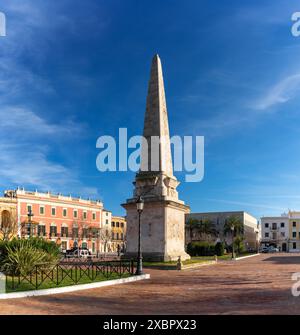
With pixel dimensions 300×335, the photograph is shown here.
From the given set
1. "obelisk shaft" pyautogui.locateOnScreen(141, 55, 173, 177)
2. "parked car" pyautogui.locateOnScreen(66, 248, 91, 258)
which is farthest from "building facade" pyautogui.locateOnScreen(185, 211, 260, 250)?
"obelisk shaft" pyautogui.locateOnScreen(141, 55, 173, 177)

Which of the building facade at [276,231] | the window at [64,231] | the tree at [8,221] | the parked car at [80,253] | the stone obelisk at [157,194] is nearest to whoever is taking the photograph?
the stone obelisk at [157,194]

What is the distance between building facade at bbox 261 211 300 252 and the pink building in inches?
1919

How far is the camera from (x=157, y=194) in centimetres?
2780

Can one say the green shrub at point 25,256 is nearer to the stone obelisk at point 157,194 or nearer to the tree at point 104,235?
the stone obelisk at point 157,194

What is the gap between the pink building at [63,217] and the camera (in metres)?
70.6

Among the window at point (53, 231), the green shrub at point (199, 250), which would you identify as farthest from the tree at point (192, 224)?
the green shrub at point (199, 250)

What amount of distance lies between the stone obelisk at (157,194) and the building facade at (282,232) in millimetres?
86947

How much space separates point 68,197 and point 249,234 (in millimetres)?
45381

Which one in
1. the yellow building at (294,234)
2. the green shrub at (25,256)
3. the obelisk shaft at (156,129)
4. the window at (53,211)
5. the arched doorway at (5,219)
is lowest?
the yellow building at (294,234)

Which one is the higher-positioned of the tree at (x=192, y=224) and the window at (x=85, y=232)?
the tree at (x=192, y=224)

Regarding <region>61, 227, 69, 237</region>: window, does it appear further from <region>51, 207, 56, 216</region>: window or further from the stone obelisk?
the stone obelisk

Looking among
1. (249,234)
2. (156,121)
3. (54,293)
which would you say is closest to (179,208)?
(156,121)
